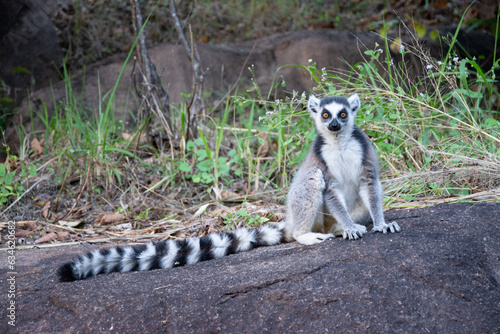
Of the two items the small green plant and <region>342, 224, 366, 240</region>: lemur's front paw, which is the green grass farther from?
<region>342, 224, 366, 240</region>: lemur's front paw

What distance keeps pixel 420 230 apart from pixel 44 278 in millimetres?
2488

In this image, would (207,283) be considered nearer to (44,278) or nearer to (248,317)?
(248,317)

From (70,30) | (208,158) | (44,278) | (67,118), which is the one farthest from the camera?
(70,30)

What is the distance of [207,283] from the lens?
2889mm

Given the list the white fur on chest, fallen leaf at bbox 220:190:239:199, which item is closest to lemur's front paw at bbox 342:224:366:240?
the white fur on chest

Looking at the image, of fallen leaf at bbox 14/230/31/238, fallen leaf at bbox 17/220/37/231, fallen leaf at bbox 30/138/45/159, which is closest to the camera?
Answer: fallen leaf at bbox 14/230/31/238

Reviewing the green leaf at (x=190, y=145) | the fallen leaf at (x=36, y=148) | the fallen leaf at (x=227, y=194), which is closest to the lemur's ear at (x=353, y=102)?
the fallen leaf at (x=227, y=194)

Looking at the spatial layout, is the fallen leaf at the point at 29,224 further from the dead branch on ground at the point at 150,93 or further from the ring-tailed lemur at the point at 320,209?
the ring-tailed lemur at the point at 320,209

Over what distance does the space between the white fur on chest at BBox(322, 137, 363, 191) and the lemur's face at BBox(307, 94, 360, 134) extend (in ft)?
0.45

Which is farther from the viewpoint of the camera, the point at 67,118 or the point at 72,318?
the point at 67,118

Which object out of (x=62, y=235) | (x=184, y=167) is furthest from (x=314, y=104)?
(x=62, y=235)

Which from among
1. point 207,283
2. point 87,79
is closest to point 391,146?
point 207,283

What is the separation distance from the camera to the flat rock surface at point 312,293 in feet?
8.34

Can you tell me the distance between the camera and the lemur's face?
11.6ft
